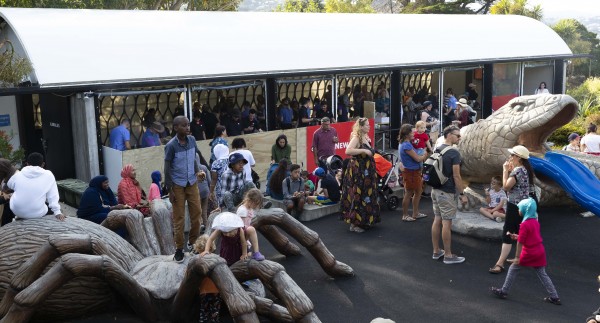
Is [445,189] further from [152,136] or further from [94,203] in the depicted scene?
[152,136]

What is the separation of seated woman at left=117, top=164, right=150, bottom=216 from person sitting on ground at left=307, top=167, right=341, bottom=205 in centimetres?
289

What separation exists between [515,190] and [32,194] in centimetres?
533

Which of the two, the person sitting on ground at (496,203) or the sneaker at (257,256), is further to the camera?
the person sitting on ground at (496,203)

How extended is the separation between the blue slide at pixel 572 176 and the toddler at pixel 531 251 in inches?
95.0

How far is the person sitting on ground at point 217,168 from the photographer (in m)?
9.64

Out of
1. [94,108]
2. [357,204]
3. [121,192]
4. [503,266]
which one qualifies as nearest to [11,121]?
[94,108]

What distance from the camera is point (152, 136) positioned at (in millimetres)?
12180

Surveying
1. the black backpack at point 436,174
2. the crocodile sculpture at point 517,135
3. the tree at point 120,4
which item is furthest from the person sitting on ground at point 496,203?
the tree at point 120,4

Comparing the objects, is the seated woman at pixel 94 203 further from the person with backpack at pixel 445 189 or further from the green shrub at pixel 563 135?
the green shrub at pixel 563 135

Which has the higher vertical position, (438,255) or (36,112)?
Answer: (36,112)

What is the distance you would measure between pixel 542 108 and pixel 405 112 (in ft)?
27.3

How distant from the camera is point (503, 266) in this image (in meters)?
8.29

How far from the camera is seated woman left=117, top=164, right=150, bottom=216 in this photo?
9008 mm

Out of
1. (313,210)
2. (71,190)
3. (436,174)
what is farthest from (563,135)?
(71,190)
